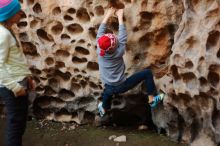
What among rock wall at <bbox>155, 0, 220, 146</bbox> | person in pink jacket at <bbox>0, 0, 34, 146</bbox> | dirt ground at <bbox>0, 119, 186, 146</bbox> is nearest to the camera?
person in pink jacket at <bbox>0, 0, 34, 146</bbox>

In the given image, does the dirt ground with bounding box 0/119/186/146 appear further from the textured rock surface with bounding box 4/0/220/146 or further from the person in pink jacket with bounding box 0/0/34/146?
the person in pink jacket with bounding box 0/0/34/146

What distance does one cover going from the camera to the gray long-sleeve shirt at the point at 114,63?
3.60 m

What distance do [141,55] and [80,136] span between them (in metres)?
0.82

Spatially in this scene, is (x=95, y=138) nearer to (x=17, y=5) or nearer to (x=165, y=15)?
(x=165, y=15)

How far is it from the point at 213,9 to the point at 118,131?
1.38 metres

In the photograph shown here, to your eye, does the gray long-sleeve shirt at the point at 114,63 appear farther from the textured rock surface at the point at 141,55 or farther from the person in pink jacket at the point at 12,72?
the person in pink jacket at the point at 12,72

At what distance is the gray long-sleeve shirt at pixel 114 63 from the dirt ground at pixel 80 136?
476 mm

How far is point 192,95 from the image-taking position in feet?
10.9

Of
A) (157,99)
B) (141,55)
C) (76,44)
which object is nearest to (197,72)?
(157,99)

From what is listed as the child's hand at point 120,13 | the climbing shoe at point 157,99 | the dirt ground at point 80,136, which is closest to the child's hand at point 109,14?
the child's hand at point 120,13

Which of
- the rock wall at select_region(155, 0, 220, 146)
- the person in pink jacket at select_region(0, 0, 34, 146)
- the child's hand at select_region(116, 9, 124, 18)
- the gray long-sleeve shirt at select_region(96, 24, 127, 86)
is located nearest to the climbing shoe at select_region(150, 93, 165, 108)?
the rock wall at select_region(155, 0, 220, 146)

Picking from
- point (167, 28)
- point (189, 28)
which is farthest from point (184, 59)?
point (167, 28)

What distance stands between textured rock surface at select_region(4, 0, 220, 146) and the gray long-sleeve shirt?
0.14m

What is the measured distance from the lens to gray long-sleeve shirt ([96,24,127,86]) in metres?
3.60
